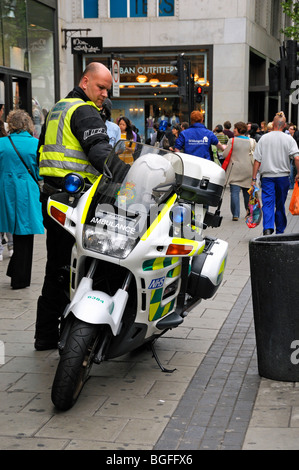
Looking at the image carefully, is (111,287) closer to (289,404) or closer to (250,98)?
(289,404)

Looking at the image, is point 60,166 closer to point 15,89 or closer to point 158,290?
point 158,290

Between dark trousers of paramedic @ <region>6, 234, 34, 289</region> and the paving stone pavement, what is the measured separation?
3.88 ft

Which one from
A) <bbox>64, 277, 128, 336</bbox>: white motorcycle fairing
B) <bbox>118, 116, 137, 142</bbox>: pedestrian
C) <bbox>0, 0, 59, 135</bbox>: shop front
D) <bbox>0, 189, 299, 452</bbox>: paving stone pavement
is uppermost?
<bbox>0, 0, 59, 135</bbox>: shop front

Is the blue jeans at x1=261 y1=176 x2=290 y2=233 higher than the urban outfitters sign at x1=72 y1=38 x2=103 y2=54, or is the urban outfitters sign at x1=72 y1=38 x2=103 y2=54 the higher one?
the urban outfitters sign at x1=72 y1=38 x2=103 y2=54

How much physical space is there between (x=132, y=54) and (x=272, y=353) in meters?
27.5

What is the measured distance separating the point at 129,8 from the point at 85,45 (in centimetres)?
1043

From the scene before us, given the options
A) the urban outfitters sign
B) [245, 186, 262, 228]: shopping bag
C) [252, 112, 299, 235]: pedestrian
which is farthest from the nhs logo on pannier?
the urban outfitters sign

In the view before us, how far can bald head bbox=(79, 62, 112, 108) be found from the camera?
5.36m

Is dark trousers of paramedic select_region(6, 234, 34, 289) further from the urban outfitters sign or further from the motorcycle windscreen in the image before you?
the urban outfitters sign

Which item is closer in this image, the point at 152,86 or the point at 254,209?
the point at 254,209

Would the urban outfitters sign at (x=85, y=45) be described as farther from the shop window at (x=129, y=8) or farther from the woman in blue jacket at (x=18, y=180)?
the woman in blue jacket at (x=18, y=180)

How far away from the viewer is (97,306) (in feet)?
14.2

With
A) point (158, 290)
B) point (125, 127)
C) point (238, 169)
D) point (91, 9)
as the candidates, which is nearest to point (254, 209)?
point (238, 169)

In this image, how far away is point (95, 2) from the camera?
101ft
